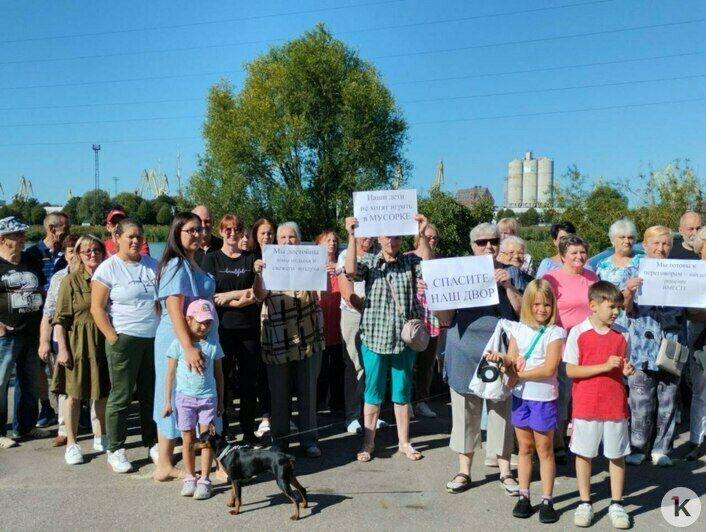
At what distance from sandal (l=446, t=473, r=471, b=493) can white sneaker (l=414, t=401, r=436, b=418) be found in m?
1.98

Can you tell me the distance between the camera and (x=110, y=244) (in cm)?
638

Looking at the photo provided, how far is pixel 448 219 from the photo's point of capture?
17688mm

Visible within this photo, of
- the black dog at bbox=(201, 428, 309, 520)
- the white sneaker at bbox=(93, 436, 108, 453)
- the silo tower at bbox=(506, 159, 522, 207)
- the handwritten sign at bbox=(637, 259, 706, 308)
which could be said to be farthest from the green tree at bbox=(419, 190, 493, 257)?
the silo tower at bbox=(506, 159, 522, 207)

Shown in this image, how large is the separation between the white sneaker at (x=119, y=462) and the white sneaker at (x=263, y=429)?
1.33m

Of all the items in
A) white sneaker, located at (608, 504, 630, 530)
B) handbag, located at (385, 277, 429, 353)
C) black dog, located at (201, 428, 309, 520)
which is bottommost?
white sneaker, located at (608, 504, 630, 530)

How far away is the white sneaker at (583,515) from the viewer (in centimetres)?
408

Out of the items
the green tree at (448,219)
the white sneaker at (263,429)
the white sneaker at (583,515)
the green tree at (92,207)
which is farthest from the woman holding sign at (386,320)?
the green tree at (92,207)

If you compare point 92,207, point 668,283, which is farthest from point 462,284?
point 92,207

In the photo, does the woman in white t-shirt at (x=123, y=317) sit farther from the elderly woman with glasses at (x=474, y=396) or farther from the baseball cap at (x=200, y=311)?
the elderly woman with glasses at (x=474, y=396)

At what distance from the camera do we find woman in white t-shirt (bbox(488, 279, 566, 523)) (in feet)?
13.8

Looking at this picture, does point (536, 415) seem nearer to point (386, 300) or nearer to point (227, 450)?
point (386, 300)

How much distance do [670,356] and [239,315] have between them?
3594mm

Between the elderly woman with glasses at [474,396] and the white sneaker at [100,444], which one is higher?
the elderly woman with glasses at [474,396]

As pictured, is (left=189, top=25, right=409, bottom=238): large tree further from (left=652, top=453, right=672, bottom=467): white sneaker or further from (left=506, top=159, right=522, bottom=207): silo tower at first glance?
(left=506, top=159, right=522, bottom=207): silo tower
